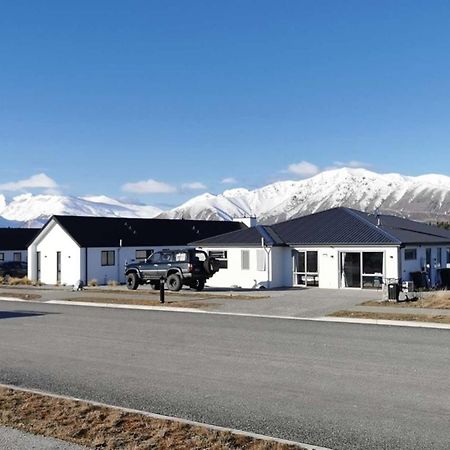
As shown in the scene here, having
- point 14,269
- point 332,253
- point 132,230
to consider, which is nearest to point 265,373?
point 332,253

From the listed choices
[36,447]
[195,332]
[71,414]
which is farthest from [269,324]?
[36,447]

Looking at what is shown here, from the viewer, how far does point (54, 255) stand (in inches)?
1679

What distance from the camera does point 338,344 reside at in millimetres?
13945

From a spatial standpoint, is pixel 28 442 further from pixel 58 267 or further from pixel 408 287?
pixel 58 267

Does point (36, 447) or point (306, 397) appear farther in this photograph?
point (306, 397)

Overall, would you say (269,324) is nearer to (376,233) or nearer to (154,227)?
(376,233)

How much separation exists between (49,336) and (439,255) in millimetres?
24794

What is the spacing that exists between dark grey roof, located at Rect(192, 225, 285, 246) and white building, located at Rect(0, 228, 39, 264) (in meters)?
20.7

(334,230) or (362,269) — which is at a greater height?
(334,230)

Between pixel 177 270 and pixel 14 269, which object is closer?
pixel 177 270

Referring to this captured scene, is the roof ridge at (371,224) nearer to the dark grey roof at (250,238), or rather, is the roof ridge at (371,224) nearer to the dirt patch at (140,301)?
the dark grey roof at (250,238)

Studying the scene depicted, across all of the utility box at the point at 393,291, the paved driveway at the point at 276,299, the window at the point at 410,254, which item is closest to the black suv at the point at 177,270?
the paved driveway at the point at 276,299

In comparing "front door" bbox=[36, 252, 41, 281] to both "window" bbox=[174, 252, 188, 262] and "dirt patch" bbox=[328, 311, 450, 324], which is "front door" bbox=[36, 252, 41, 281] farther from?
"dirt patch" bbox=[328, 311, 450, 324]

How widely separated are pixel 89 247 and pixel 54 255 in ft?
11.5
